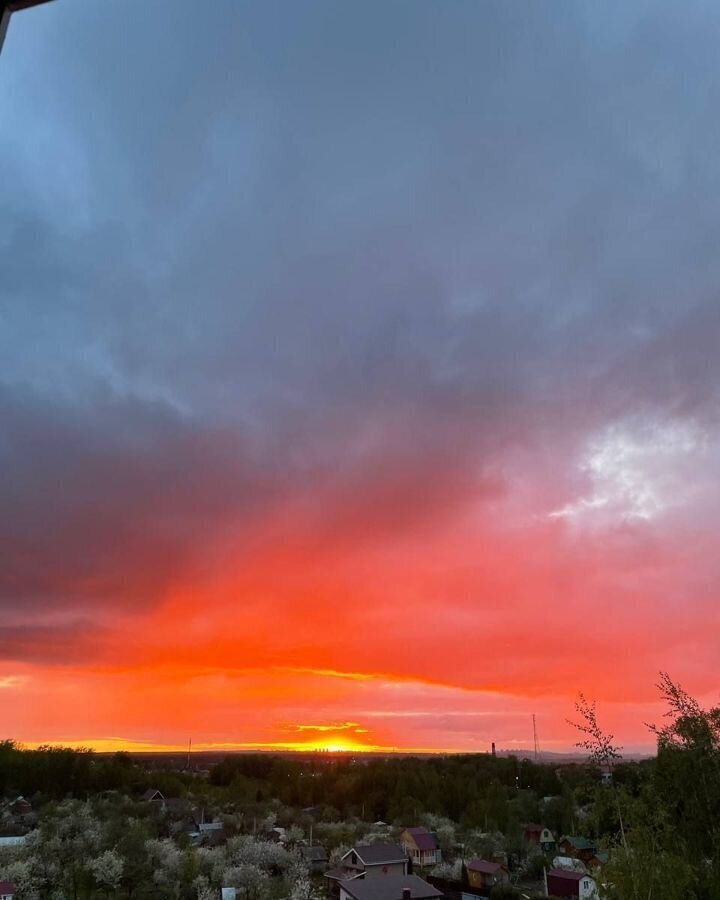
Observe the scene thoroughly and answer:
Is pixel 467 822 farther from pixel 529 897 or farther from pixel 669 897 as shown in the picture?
pixel 669 897

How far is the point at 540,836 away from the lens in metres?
40.2

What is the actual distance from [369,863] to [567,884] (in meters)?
8.38

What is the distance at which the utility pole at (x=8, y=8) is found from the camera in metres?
1.88

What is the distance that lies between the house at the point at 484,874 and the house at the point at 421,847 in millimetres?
5567

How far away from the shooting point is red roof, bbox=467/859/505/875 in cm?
2959

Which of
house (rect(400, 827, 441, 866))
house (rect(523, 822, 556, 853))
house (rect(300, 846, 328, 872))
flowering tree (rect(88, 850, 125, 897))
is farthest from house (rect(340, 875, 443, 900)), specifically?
house (rect(523, 822, 556, 853))

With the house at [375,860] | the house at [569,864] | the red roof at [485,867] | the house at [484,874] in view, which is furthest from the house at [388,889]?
the house at [569,864]

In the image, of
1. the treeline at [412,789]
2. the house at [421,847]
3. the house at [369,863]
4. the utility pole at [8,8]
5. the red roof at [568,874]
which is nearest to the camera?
the utility pole at [8,8]

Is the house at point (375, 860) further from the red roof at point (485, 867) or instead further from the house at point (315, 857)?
the red roof at point (485, 867)

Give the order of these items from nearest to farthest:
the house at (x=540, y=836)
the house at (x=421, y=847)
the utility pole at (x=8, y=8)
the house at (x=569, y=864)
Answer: the utility pole at (x=8, y=8) < the house at (x=569, y=864) < the house at (x=421, y=847) < the house at (x=540, y=836)

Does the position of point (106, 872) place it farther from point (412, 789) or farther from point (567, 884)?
point (412, 789)

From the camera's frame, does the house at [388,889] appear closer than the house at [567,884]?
Yes

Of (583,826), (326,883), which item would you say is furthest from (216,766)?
(583,826)

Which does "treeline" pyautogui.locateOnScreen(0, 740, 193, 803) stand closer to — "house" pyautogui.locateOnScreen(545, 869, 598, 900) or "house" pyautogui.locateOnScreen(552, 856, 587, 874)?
"house" pyautogui.locateOnScreen(552, 856, 587, 874)
